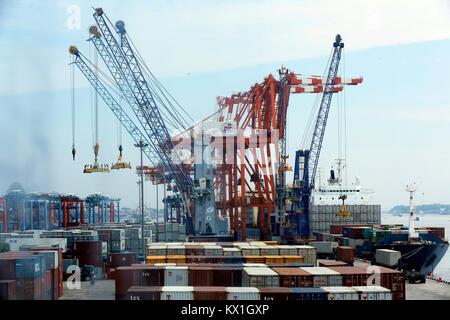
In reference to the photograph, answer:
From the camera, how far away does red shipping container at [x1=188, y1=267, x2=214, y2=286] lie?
79.9 feet

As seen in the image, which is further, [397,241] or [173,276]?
[397,241]

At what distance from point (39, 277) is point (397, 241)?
37.3 m

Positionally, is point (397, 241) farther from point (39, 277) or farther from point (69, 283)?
point (39, 277)

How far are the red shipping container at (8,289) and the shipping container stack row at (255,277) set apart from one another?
488 cm

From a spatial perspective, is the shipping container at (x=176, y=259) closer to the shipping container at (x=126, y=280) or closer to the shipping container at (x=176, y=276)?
Result: the shipping container at (x=126, y=280)

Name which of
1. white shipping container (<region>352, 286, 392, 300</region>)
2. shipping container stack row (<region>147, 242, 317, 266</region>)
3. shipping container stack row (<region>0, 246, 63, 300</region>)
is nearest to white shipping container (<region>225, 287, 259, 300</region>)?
white shipping container (<region>352, 286, 392, 300</region>)

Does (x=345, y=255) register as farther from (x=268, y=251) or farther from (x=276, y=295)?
(x=276, y=295)

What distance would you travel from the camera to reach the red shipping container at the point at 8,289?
73.7 ft

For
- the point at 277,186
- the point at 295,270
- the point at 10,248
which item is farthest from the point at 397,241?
the point at 10,248

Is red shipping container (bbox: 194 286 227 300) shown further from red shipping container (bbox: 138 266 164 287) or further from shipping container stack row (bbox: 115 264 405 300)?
red shipping container (bbox: 138 266 164 287)

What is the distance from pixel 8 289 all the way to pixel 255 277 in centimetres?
1168

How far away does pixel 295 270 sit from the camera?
24.5 metres

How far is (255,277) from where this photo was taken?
73.5 feet

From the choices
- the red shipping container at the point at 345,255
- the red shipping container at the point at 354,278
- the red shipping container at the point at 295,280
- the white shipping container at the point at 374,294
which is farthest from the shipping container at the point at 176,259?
the red shipping container at the point at 345,255
